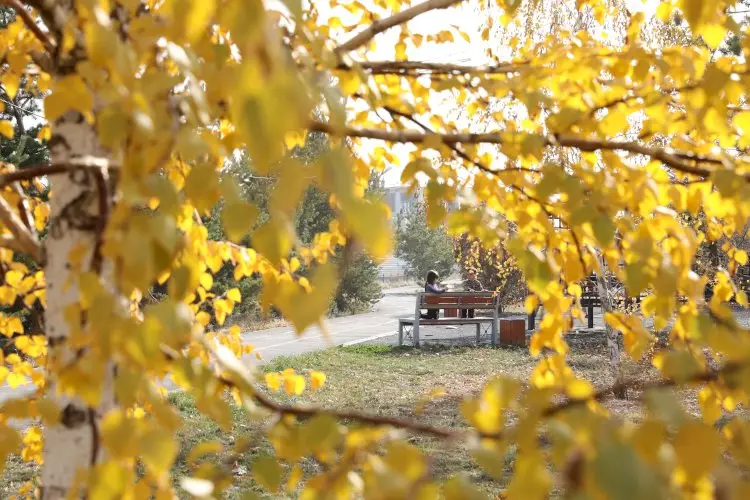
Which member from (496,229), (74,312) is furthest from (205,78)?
(496,229)

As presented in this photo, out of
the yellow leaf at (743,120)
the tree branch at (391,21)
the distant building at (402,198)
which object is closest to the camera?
the yellow leaf at (743,120)

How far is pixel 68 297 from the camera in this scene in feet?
4.03

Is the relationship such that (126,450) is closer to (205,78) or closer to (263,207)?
(205,78)

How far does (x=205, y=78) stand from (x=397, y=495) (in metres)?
0.46

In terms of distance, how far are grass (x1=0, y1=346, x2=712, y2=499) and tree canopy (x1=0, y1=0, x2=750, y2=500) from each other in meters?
2.10

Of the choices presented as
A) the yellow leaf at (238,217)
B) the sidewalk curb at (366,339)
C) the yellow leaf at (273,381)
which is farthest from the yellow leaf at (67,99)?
the sidewalk curb at (366,339)

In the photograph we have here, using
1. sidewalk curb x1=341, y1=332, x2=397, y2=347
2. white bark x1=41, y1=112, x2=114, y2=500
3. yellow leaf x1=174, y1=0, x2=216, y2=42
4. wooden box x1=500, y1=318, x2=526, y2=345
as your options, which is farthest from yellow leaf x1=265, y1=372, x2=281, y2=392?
sidewalk curb x1=341, y1=332, x2=397, y2=347

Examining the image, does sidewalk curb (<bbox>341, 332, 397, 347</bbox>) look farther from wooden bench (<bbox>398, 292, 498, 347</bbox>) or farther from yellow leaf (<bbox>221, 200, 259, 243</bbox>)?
yellow leaf (<bbox>221, 200, 259, 243</bbox>)

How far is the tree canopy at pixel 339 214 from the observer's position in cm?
62

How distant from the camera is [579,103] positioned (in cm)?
133

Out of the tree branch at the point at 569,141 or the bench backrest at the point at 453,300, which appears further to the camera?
the bench backrest at the point at 453,300

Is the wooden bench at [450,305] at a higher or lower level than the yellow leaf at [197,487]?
lower

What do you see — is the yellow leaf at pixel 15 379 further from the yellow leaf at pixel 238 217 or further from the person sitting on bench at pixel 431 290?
the person sitting on bench at pixel 431 290

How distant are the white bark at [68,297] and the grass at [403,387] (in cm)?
208
